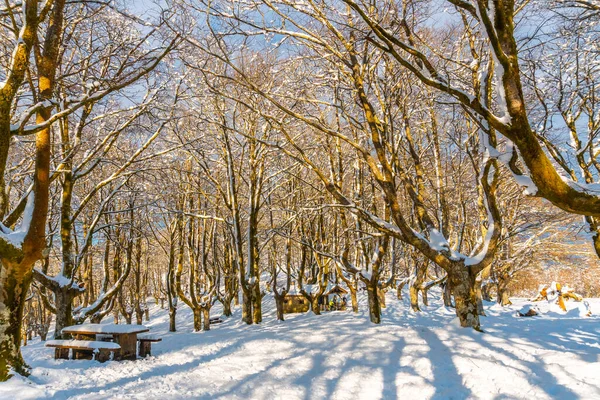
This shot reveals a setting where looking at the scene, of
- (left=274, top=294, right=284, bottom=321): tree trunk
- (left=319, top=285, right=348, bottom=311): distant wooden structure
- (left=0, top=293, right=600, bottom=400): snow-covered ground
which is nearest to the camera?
(left=0, top=293, right=600, bottom=400): snow-covered ground

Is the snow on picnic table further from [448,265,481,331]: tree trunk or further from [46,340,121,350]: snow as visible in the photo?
[448,265,481,331]: tree trunk

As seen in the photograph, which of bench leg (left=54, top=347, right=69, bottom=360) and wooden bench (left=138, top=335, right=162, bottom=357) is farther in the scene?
wooden bench (left=138, top=335, right=162, bottom=357)

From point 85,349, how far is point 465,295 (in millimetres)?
8247

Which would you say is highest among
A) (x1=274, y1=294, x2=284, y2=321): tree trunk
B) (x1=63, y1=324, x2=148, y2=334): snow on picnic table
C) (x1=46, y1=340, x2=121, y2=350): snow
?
(x1=63, y1=324, x2=148, y2=334): snow on picnic table

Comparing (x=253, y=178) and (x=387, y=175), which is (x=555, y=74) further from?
(x=253, y=178)

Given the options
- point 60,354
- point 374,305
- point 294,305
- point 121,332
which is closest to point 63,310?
point 60,354

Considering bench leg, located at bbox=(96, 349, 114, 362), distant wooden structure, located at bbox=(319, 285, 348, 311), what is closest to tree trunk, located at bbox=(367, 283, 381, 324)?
bench leg, located at bbox=(96, 349, 114, 362)

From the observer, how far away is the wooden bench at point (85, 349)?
24.0ft

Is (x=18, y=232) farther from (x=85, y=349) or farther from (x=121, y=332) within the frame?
(x=85, y=349)

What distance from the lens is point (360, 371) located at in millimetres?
5789

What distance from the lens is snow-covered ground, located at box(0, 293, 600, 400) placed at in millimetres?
4684

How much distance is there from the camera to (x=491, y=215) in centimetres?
716

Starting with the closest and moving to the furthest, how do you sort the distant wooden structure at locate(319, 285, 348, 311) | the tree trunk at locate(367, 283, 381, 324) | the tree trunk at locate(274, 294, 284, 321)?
the tree trunk at locate(367, 283, 381, 324)
the tree trunk at locate(274, 294, 284, 321)
the distant wooden structure at locate(319, 285, 348, 311)

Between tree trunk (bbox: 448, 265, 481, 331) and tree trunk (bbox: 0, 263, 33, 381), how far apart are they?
718cm
